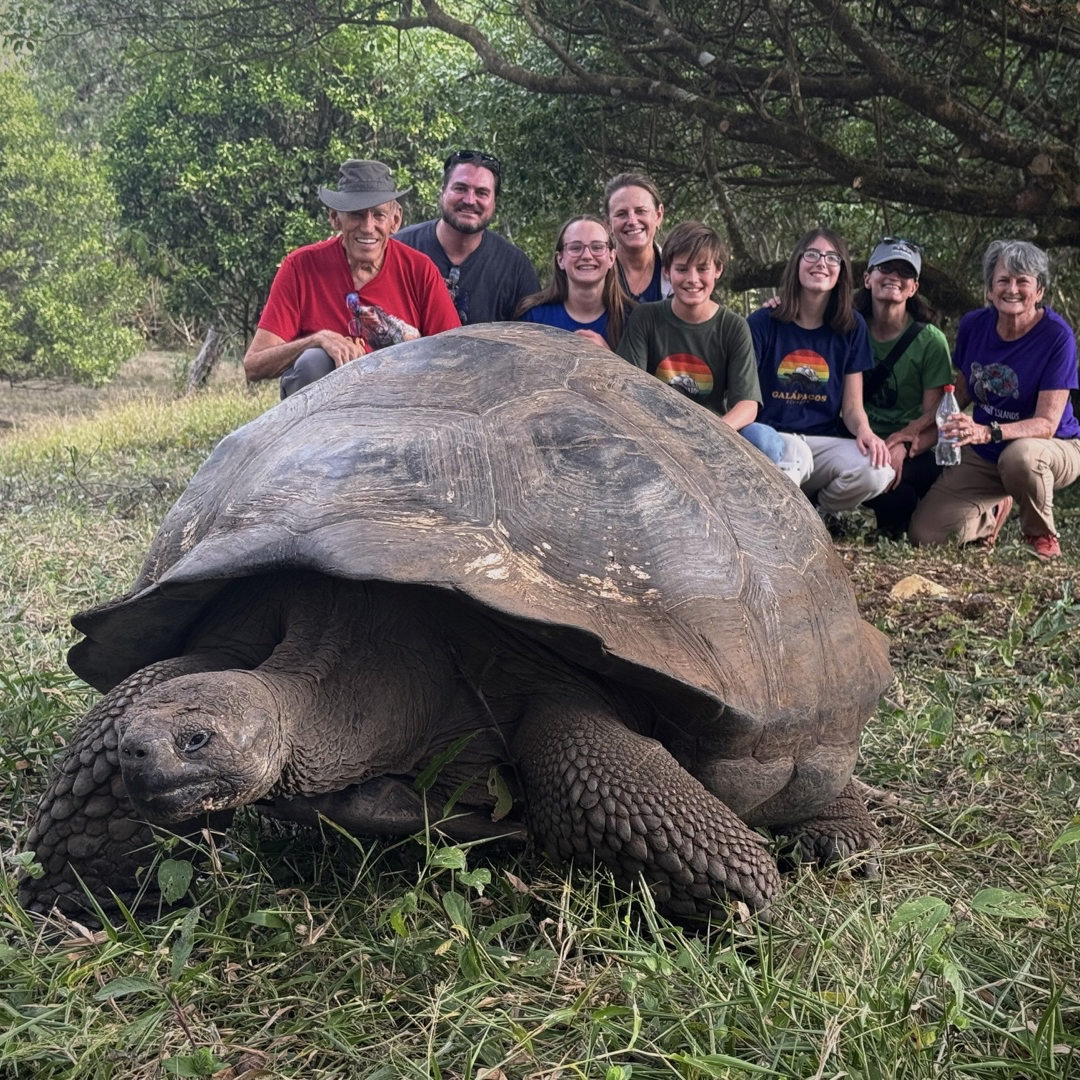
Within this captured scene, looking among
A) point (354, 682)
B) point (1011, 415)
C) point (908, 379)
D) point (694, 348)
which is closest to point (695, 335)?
point (694, 348)

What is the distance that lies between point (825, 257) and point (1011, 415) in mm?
1412

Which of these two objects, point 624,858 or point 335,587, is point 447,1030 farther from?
point 335,587

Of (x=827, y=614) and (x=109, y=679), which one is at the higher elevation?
(x=827, y=614)

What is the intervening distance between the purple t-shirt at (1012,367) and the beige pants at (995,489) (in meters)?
0.11

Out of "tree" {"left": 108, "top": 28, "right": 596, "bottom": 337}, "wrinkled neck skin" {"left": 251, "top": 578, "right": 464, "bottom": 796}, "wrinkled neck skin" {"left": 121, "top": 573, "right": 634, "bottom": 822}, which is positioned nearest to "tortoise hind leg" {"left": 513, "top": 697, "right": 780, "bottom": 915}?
"wrinkled neck skin" {"left": 121, "top": 573, "right": 634, "bottom": 822}

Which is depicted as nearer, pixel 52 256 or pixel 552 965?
pixel 552 965

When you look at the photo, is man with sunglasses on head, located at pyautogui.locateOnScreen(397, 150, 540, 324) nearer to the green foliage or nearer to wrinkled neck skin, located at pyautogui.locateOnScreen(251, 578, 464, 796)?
wrinkled neck skin, located at pyautogui.locateOnScreen(251, 578, 464, 796)

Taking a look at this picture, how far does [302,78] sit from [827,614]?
510 inches

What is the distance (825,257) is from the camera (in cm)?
579

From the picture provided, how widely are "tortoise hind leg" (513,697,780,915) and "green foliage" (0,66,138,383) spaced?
1504cm

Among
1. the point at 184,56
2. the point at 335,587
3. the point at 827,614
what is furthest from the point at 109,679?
the point at 184,56

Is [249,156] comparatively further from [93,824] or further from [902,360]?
[93,824]

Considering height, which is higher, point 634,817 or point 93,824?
point 634,817

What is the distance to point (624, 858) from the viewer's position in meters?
2.28
